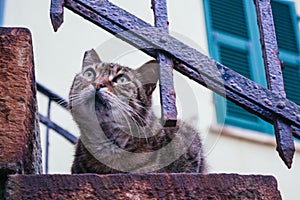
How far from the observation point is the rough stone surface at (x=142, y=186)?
1689 millimetres

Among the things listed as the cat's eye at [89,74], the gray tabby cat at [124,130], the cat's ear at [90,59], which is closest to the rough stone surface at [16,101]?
the gray tabby cat at [124,130]

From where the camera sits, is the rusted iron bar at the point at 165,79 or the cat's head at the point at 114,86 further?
the cat's head at the point at 114,86

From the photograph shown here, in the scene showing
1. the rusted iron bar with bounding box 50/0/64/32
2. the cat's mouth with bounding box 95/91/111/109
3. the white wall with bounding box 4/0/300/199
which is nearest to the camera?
the rusted iron bar with bounding box 50/0/64/32

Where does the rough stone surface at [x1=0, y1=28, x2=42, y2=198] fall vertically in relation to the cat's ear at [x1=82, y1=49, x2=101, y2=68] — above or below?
below

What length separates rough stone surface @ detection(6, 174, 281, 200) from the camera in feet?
5.54

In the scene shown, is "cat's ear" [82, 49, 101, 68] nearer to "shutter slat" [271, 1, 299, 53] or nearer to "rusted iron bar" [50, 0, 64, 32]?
"rusted iron bar" [50, 0, 64, 32]

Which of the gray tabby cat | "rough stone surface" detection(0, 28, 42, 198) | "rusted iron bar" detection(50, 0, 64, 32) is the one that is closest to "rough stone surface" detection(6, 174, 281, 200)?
"rough stone surface" detection(0, 28, 42, 198)

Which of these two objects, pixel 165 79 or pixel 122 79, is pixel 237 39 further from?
pixel 165 79

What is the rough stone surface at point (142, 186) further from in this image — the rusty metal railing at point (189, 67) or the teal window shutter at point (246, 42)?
the teal window shutter at point (246, 42)

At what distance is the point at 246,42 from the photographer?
5.38 m

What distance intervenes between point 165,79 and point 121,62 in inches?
91.2

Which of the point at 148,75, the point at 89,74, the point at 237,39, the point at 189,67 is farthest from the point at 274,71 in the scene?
the point at 237,39

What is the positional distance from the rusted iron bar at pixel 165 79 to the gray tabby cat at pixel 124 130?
25.2 inches

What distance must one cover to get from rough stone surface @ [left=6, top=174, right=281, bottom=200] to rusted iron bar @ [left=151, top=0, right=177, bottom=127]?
18 cm
